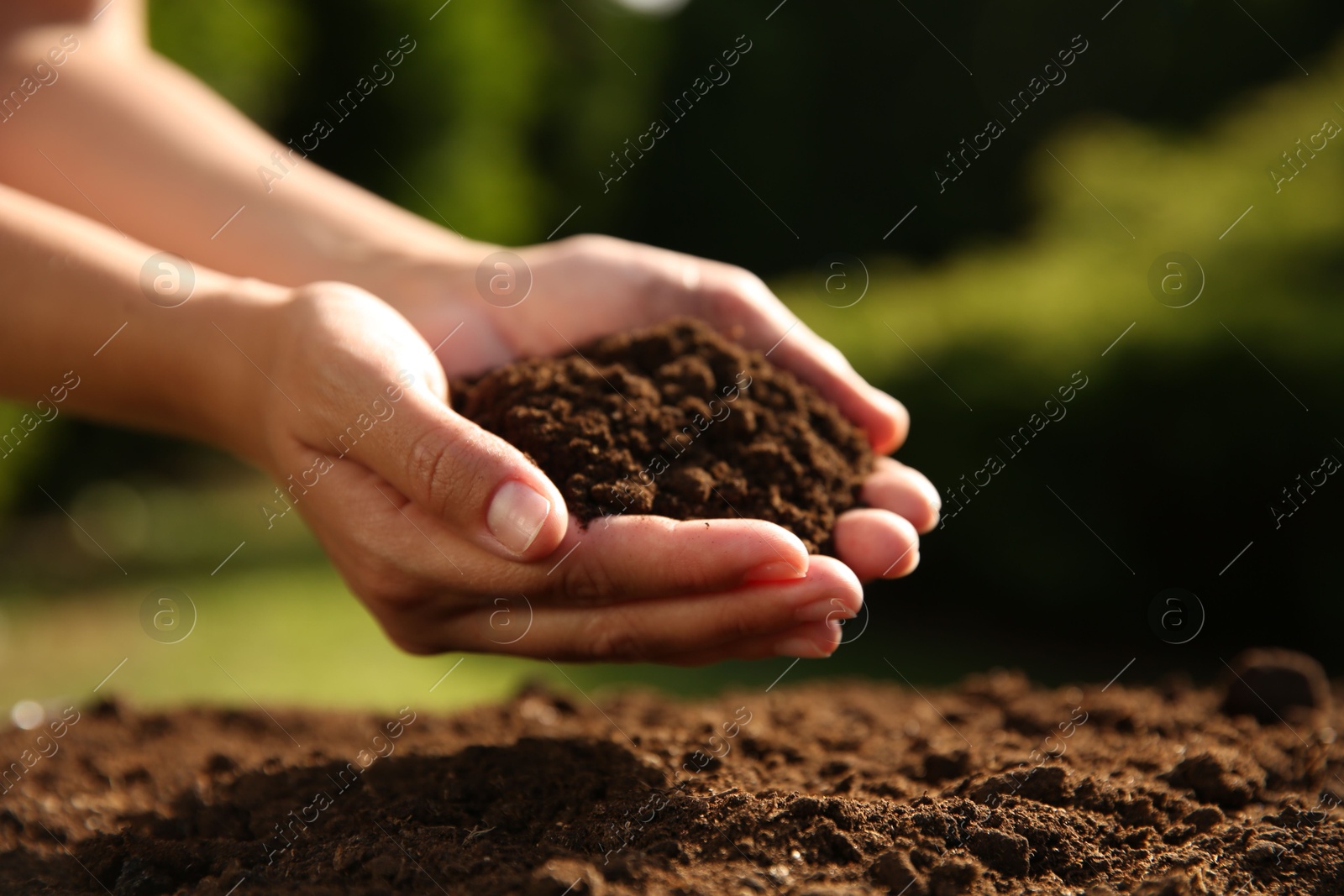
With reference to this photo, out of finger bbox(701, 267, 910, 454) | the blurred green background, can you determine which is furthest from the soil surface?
the blurred green background

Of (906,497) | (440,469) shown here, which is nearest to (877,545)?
(906,497)

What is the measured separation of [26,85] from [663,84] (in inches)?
510

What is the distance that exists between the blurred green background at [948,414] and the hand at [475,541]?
1.46 meters

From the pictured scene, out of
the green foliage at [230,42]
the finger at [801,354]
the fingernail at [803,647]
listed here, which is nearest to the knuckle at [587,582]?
the fingernail at [803,647]

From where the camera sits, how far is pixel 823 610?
1.91 meters

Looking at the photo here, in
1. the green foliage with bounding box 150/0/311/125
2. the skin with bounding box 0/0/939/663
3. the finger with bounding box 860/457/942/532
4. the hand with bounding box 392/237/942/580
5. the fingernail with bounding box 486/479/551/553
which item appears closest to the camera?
the fingernail with bounding box 486/479/551/553

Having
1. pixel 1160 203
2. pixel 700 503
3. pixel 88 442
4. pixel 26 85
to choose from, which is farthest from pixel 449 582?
pixel 88 442

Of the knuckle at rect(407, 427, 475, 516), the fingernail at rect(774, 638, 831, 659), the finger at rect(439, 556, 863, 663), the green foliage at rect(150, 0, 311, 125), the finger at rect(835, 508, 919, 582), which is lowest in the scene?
the fingernail at rect(774, 638, 831, 659)

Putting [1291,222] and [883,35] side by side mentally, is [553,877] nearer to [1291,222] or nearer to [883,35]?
[1291,222]

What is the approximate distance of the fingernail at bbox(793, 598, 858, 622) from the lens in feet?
6.20

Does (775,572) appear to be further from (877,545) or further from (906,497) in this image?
(906,497)

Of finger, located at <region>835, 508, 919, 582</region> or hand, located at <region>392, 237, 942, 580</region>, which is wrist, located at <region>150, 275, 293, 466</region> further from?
finger, located at <region>835, 508, 919, 582</region>

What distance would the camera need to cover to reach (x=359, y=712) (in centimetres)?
298

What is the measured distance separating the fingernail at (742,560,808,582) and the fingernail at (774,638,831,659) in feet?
0.64
